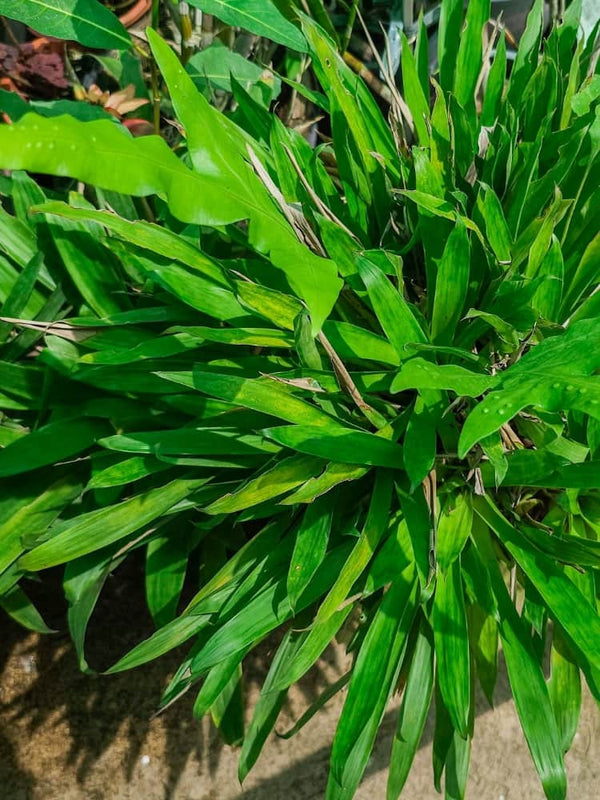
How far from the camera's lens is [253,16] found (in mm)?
912

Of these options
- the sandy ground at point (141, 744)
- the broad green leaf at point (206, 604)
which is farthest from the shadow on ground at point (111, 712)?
the broad green leaf at point (206, 604)

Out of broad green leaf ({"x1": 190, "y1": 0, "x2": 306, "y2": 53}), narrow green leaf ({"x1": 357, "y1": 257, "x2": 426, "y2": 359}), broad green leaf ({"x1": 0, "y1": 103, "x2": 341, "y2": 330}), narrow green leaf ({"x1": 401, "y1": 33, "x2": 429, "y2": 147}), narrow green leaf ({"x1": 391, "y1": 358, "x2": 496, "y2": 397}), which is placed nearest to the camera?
broad green leaf ({"x1": 0, "y1": 103, "x2": 341, "y2": 330})

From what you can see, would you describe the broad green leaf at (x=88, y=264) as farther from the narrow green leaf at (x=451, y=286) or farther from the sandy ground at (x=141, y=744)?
the sandy ground at (x=141, y=744)

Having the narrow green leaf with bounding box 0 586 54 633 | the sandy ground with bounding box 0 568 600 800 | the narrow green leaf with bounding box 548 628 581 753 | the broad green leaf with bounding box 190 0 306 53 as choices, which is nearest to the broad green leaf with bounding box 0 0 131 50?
the broad green leaf with bounding box 190 0 306 53

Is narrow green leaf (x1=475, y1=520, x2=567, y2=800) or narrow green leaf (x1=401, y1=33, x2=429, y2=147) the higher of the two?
narrow green leaf (x1=401, y1=33, x2=429, y2=147)

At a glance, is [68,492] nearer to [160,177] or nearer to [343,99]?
[160,177]

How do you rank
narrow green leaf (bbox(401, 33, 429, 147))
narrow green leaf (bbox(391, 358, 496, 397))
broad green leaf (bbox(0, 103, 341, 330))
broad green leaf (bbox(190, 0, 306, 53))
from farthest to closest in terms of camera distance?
narrow green leaf (bbox(401, 33, 429, 147))
broad green leaf (bbox(190, 0, 306, 53))
narrow green leaf (bbox(391, 358, 496, 397))
broad green leaf (bbox(0, 103, 341, 330))

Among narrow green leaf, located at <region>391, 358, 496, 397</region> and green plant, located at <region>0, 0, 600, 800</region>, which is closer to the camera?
narrow green leaf, located at <region>391, 358, 496, 397</region>

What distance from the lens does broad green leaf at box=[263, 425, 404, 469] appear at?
0.79 meters

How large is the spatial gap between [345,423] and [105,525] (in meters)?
0.32

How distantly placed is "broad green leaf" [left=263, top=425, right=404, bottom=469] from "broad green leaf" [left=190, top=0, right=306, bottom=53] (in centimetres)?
50

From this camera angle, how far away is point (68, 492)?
972 mm

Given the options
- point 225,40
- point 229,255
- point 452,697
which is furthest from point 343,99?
point 452,697

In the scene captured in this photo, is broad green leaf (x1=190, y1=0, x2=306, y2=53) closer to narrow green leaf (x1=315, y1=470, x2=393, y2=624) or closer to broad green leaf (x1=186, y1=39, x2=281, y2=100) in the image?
broad green leaf (x1=186, y1=39, x2=281, y2=100)
